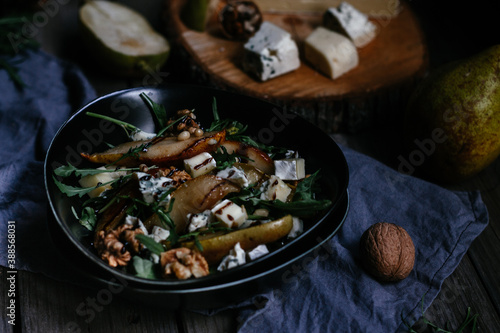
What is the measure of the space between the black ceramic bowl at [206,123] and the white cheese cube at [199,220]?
205 mm

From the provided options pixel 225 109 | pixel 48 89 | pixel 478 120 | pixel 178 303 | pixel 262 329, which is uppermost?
pixel 478 120

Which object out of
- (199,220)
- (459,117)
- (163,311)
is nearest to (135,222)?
(199,220)

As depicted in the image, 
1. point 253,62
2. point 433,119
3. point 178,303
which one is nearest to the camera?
point 178,303

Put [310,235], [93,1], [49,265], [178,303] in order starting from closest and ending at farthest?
[178,303] → [310,235] → [49,265] → [93,1]

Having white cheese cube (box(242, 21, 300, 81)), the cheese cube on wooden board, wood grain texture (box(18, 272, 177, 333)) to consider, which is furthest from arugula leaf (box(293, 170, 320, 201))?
the cheese cube on wooden board

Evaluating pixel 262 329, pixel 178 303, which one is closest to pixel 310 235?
pixel 262 329

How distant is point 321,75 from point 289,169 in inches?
36.6

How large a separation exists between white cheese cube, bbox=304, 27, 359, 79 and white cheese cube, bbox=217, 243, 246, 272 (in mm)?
1277

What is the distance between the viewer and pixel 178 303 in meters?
1.46

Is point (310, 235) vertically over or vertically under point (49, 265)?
over

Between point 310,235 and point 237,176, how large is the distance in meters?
0.30

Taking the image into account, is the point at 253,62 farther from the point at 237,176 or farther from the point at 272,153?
the point at 237,176

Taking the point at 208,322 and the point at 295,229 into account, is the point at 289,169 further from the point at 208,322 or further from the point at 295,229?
the point at 208,322

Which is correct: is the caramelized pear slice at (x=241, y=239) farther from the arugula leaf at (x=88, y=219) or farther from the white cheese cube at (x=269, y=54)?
the white cheese cube at (x=269, y=54)
